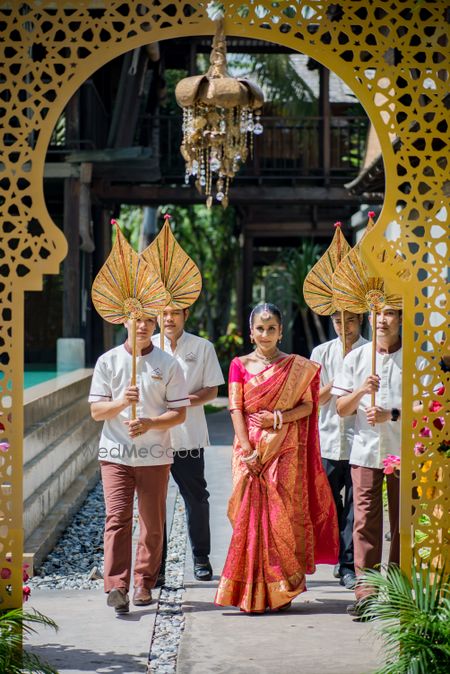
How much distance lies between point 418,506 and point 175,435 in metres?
2.18

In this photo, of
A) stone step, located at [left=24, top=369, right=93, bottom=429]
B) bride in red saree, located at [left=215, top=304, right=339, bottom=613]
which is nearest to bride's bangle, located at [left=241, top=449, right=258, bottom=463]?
bride in red saree, located at [left=215, top=304, right=339, bottom=613]

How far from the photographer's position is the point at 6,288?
4.84 metres

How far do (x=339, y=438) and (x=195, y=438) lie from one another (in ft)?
3.15

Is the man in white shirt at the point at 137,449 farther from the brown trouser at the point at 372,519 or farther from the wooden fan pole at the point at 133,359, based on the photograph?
the brown trouser at the point at 372,519

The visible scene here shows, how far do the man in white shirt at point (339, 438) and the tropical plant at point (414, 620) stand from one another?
1485 mm

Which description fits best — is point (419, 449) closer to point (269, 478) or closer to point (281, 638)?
point (269, 478)

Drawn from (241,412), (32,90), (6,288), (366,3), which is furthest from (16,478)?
(366,3)

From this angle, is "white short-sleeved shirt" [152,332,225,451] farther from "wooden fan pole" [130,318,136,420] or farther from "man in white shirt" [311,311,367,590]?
"wooden fan pole" [130,318,136,420]

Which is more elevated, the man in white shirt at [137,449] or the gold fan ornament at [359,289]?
the gold fan ornament at [359,289]

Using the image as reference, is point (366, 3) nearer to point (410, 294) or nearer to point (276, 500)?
point (410, 294)

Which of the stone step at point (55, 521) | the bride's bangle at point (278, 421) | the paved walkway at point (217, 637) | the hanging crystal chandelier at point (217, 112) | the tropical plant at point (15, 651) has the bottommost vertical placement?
the stone step at point (55, 521)

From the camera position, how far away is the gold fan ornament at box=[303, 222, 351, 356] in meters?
6.85

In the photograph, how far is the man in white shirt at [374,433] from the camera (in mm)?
5586

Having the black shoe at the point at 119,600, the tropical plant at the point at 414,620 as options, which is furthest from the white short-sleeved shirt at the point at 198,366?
the tropical plant at the point at 414,620
